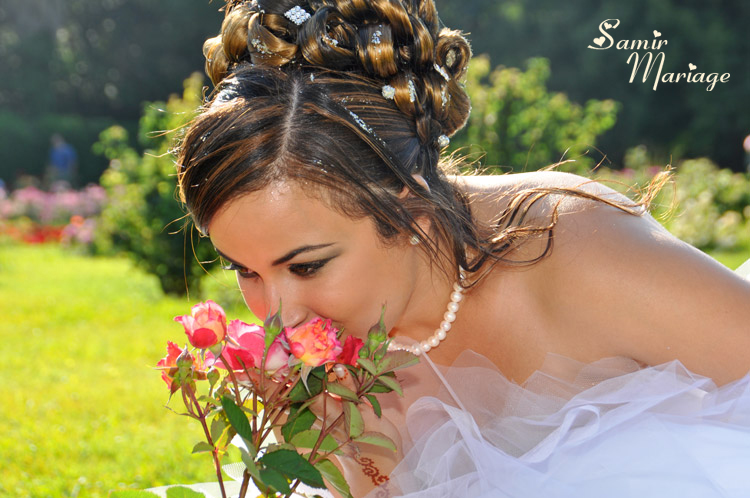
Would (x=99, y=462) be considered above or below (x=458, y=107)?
below

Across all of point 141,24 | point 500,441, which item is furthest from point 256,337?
point 141,24

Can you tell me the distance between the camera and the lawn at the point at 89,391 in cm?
341

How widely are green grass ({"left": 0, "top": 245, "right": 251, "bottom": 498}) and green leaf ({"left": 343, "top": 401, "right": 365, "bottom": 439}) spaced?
0.41m

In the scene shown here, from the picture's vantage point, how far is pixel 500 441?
6.43ft

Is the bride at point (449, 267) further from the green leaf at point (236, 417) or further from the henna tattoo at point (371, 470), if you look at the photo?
the green leaf at point (236, 417)

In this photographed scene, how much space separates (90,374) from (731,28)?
2244cm

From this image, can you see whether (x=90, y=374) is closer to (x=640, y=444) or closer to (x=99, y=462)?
(x=99, y=462)

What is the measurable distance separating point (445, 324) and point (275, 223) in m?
0.80

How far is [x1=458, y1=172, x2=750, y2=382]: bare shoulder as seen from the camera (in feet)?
6.40

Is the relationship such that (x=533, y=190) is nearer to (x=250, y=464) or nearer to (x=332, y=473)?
(x=332, y=473)

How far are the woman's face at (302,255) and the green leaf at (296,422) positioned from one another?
34 cm

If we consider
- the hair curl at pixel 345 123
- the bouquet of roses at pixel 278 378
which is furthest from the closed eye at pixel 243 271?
the bouquet of roses at pixel 278 378

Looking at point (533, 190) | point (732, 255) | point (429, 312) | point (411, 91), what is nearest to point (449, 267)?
point (429, 312)

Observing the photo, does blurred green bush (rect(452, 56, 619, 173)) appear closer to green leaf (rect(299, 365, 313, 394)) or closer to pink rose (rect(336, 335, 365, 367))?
pink rose (rect(336, 335, 365, 367))
